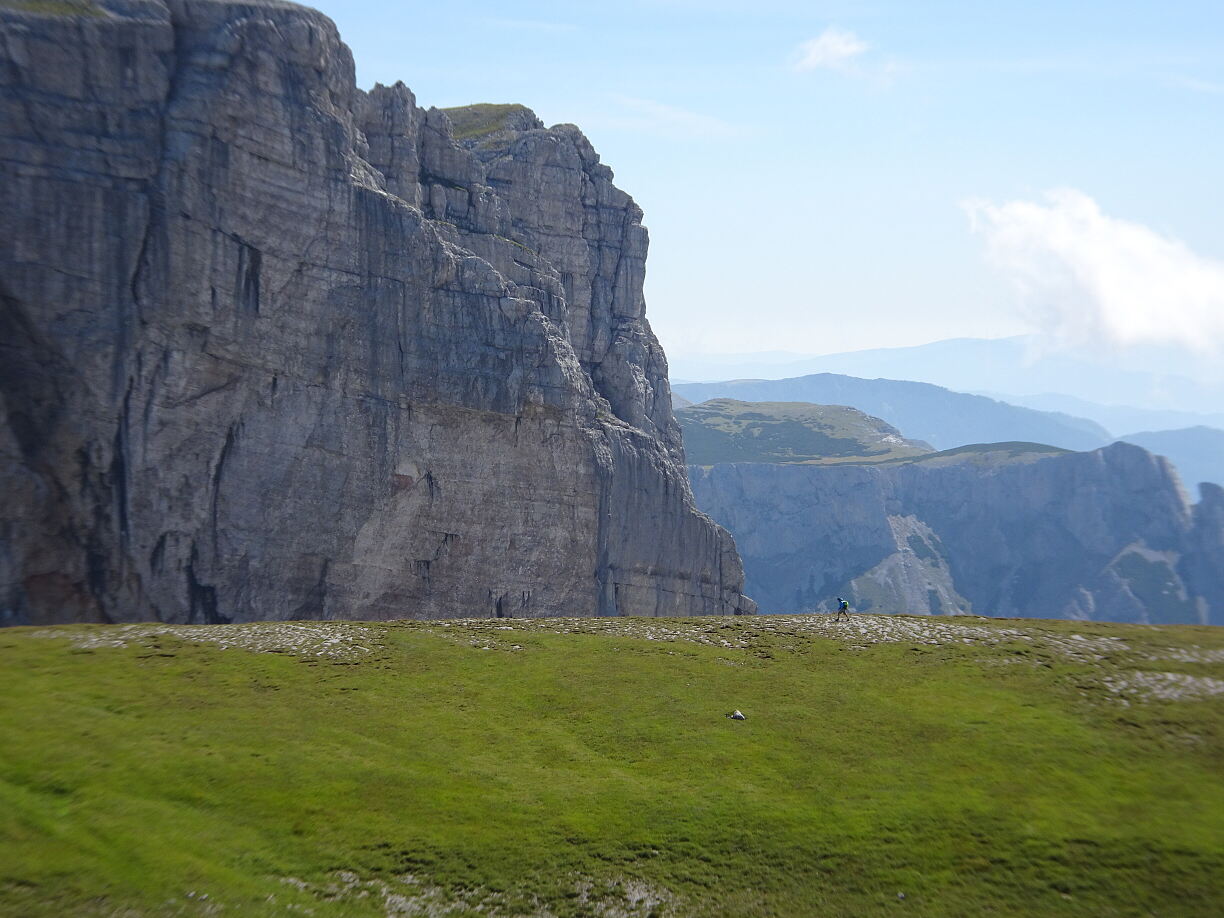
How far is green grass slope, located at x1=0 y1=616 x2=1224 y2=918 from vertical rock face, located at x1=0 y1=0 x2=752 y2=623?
41695mm

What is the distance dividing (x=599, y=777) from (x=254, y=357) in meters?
69.2

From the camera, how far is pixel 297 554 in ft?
342

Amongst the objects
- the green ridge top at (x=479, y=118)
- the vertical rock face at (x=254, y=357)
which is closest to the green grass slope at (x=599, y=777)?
the vertical rock face at (x=254, y=357)

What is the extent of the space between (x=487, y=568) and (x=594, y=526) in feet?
50.0

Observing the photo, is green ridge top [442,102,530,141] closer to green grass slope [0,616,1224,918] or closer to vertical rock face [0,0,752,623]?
vertical rock face [0,0,752,623]

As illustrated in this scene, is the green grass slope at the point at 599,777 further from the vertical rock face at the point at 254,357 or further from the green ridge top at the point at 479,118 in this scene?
the green ridge top at the point at 479,118

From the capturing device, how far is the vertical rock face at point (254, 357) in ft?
313

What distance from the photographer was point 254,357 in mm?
102000

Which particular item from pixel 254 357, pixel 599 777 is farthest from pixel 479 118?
pixel 599 777

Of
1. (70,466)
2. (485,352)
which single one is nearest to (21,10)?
(70,466)

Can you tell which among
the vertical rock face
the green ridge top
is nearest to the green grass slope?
the vertical rock face

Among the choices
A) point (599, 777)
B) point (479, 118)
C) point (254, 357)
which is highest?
point (479, 118)

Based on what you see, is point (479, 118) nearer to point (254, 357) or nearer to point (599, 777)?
point (254, 357)

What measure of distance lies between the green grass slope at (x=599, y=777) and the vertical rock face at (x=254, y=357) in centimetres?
4169
